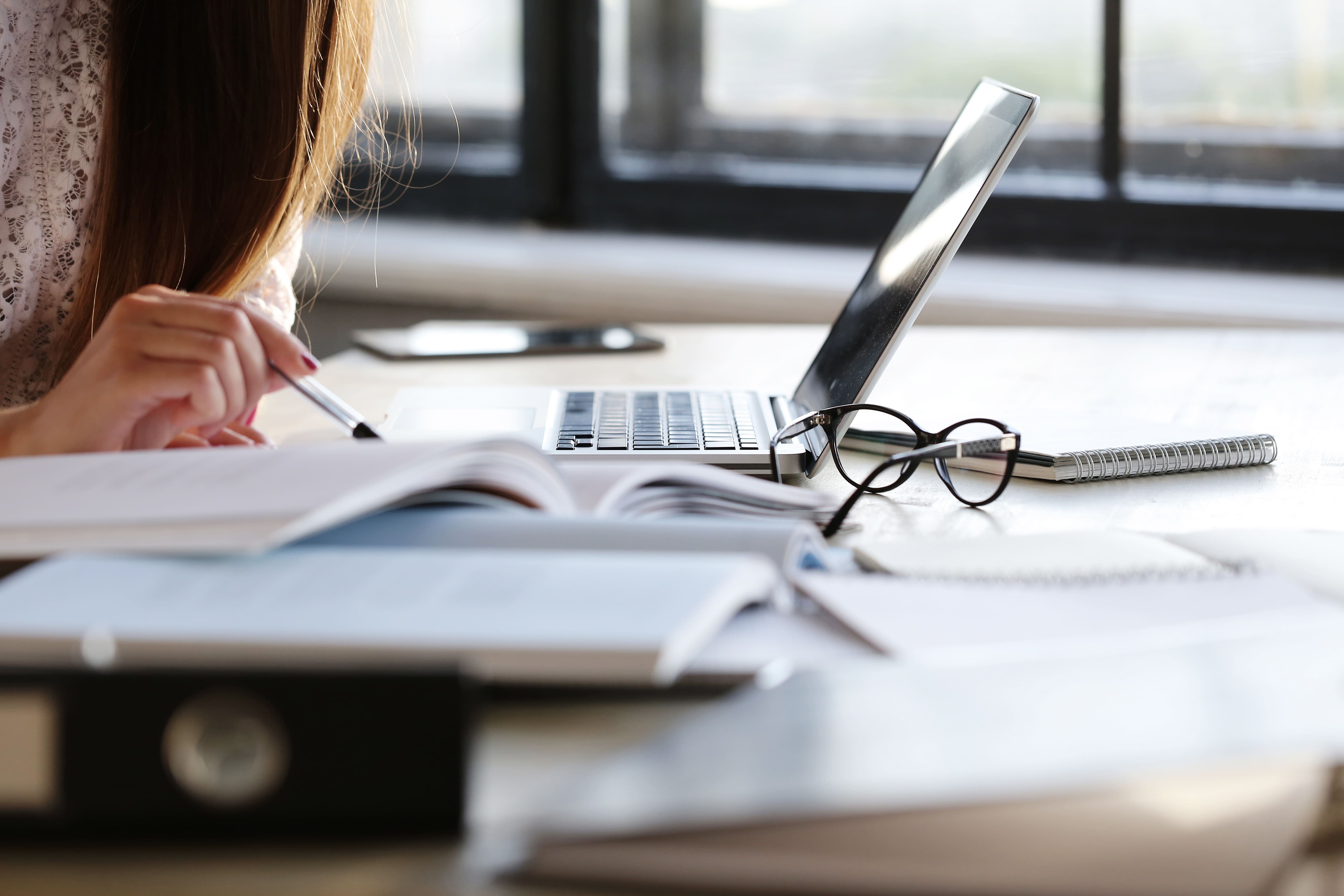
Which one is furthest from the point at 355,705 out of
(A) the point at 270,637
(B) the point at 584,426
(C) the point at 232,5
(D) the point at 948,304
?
(D) the point at 948,304

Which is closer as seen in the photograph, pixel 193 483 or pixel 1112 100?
pixel 193 483

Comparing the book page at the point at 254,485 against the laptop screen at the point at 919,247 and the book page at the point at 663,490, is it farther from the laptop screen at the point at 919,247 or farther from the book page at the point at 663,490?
the laptop screen at the point at 919,247

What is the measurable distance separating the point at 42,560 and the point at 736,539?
0.80ft

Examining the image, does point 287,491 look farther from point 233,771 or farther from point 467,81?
point 467,81

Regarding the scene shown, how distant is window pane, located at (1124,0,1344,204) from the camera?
178 centimetres

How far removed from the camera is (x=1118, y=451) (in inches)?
29.8

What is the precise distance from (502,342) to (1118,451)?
2.30 feet

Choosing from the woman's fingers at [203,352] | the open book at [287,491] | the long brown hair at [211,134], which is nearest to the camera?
the open book at [287,491]

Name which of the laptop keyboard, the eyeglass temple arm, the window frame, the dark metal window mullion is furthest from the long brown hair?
the dark metal window mullion

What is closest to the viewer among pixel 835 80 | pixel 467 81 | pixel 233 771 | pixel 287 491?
pixel 233 771

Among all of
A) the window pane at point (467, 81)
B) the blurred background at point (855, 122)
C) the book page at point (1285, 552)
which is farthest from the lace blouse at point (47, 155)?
the window pane at point (467, 81)

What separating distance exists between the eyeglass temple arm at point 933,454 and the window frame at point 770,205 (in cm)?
112

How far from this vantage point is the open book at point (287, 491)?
44 centimetres

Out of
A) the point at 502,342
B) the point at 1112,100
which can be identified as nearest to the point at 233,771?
the point at 502,342
